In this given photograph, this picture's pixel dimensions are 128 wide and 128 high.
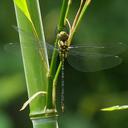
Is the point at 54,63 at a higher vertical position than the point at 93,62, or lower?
higher

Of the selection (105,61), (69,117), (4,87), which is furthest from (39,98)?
(69,117)

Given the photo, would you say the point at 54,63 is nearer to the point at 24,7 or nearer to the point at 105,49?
the point at 24,7

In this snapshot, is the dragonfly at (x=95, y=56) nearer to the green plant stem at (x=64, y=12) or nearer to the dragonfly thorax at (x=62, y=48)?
the dragonfly thorax at (x=62, y=48)

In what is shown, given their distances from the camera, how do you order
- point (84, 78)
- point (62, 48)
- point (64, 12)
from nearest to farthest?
1. point (64, 12)
2. point (62, 48)
3. point (84, 78)

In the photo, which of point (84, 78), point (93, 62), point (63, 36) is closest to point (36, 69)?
point (63, 36)

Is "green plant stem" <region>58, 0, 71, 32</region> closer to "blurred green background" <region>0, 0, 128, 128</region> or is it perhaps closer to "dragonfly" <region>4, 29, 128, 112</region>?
"dragonfly" <region>4, 29, 128, 112</region>

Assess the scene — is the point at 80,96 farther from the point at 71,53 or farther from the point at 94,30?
the point at 71,53

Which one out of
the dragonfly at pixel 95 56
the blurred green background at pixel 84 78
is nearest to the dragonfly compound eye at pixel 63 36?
the dragonfly at pixel 95 56
